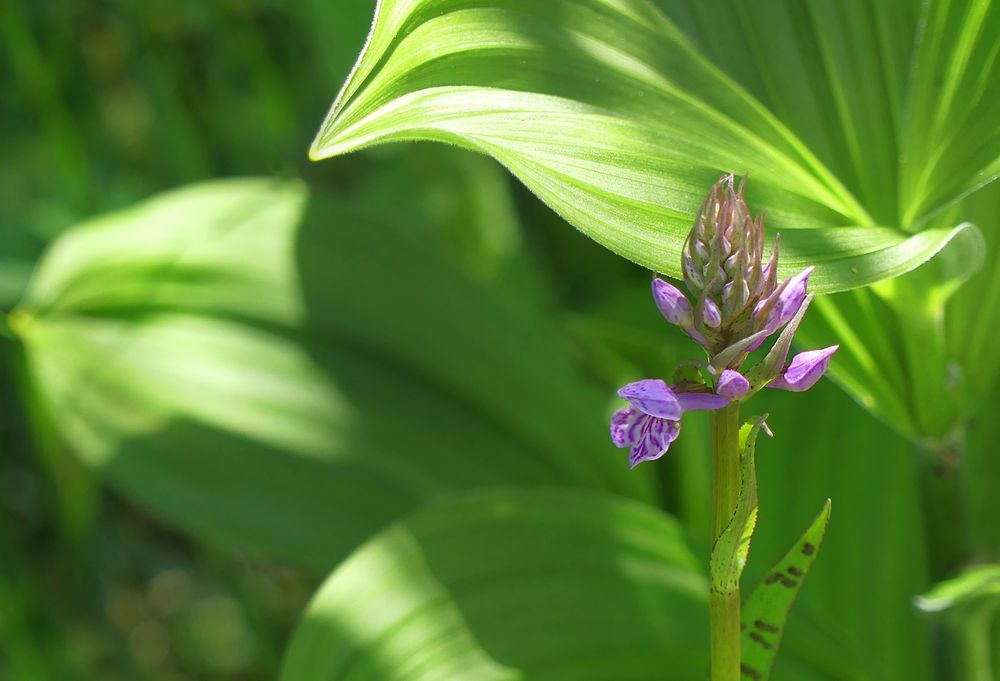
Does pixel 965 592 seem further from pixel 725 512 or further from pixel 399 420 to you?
pixel 399 420

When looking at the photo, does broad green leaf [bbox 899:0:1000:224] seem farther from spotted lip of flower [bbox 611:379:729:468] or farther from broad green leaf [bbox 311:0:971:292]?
spotted lip of flower [bbox 611:379:729:468]

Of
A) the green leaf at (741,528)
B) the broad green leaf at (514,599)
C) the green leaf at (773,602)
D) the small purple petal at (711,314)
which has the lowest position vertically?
the broad green leaf at (514,599)

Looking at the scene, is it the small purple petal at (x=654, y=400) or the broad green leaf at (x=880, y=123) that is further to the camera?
the broad green leaf at (x=880, y=123)

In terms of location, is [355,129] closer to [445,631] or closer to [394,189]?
[445,631]

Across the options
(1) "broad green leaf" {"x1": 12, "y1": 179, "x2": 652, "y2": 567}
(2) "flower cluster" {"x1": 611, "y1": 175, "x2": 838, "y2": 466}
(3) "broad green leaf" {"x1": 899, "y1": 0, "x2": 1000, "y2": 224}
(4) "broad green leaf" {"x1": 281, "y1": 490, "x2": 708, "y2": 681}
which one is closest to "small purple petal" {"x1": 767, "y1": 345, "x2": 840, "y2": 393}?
(2) "flower cluster" {"x1": 611, "y1": 175, "x2": 838, "y2": 466}

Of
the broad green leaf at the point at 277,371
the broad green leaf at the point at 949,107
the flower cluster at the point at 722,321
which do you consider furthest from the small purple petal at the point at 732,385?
the broad green leaf at the point at 277,371

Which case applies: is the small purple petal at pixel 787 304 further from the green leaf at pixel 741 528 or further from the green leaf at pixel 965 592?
the green leaf at pixel 965 592

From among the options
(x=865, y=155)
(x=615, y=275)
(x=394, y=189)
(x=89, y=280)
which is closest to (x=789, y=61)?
(x=865, y=155)
